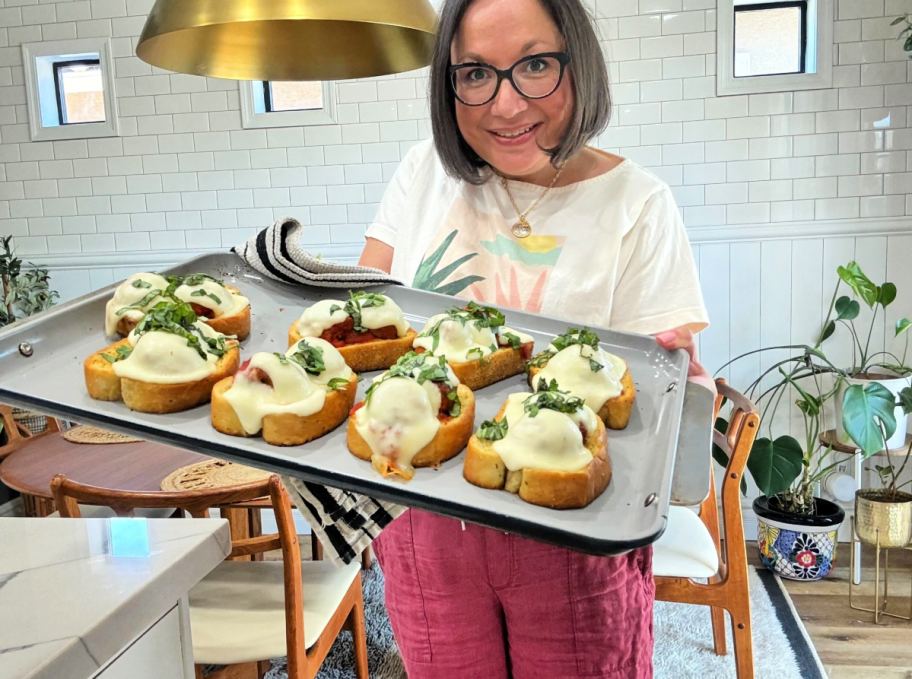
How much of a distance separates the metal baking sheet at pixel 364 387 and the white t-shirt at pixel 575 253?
0.28 ft

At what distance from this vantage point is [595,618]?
A: 1.27 m

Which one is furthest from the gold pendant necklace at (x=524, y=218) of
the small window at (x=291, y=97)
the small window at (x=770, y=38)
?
the small window at (x=291, y=97)

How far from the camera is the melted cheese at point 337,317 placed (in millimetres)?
1414

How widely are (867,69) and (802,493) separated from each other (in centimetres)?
197

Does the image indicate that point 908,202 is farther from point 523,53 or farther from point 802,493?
point 523,53

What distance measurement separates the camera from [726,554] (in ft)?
8.39

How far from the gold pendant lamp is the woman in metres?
0.22

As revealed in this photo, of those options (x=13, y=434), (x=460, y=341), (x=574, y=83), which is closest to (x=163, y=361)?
(x=460, y=341)

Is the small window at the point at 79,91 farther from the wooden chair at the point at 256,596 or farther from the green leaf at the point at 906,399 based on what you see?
the green leaf at the point at 906,399

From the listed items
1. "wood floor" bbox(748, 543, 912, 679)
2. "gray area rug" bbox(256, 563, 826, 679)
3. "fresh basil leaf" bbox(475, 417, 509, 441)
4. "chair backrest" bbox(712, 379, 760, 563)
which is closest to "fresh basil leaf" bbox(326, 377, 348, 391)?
"fresh basil leaf" bbox(475, 417, 509, 441)

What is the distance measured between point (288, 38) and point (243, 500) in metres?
1.21

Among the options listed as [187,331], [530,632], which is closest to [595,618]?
[530,632]

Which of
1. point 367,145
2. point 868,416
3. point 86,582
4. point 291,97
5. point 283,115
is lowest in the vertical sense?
point 868,416

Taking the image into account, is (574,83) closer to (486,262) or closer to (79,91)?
(486,262)
